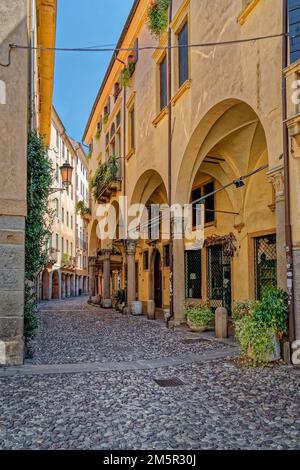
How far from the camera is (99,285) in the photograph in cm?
4216

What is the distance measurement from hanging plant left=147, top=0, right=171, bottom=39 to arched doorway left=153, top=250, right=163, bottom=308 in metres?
9.69

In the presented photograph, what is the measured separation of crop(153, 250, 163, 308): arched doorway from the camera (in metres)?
19.4

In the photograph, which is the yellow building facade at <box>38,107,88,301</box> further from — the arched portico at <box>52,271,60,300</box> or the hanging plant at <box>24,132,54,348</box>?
the hanging plant at <box>24,132,54,348</box>

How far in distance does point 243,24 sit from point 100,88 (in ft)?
58.5

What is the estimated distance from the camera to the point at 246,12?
319 inches

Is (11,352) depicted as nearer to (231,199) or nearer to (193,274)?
(231,199)

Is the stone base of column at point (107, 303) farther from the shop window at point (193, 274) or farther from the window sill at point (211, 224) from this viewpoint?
the window sill at point (211, 224)

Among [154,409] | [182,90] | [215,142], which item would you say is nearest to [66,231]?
[182,90]

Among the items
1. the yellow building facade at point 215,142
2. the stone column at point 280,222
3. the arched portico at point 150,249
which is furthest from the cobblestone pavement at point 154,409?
the arched portico at point 150,249

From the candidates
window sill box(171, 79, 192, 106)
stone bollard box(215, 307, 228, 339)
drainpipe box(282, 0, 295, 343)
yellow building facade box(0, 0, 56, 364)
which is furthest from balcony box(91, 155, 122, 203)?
drainpipe box(282, 0, 295, 343)

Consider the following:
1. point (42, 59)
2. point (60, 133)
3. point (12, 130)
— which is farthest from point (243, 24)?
point (60, 133)

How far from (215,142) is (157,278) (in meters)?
10.0

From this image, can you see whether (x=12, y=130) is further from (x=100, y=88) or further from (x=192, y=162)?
(x=100, y=88)

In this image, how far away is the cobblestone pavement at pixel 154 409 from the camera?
375 cm
